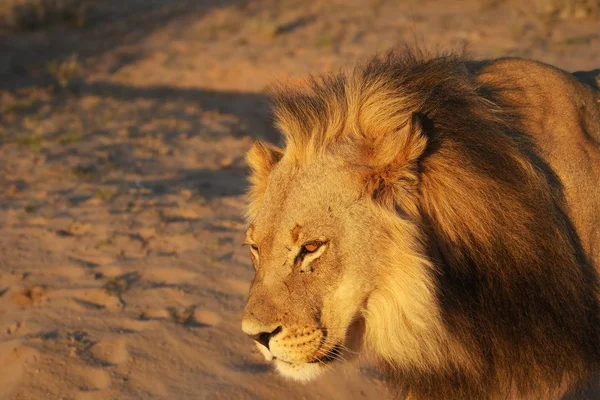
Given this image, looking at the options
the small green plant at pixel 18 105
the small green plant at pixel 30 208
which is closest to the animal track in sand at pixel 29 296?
the small green plant at pixel 30 208

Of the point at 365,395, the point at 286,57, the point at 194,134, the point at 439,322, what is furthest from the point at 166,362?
the point at 286,57

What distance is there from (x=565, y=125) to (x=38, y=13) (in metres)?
10.7

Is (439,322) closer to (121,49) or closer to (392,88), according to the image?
(392,88)

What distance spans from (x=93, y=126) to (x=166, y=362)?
13.7 feet

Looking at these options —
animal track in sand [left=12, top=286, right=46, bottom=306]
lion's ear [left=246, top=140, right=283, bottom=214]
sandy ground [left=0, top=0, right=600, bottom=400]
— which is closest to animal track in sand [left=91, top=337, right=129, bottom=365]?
sandy ground [left=0, top=0, right=600, bottom=400]

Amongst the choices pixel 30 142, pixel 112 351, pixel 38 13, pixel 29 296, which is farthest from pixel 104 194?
pixel 38 13

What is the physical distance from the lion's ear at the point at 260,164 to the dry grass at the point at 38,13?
10054mm

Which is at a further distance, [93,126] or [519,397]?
[93,126]

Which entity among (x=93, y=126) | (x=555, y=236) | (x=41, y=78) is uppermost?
(x=555, y=236)

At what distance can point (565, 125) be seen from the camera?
3039 millimetres

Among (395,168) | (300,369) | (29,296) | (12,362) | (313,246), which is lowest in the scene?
(29,296)

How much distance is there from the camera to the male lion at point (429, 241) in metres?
2.61

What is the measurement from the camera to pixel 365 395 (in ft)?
11.9

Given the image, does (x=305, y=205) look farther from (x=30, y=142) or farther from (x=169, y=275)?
(x=30, y=142)
